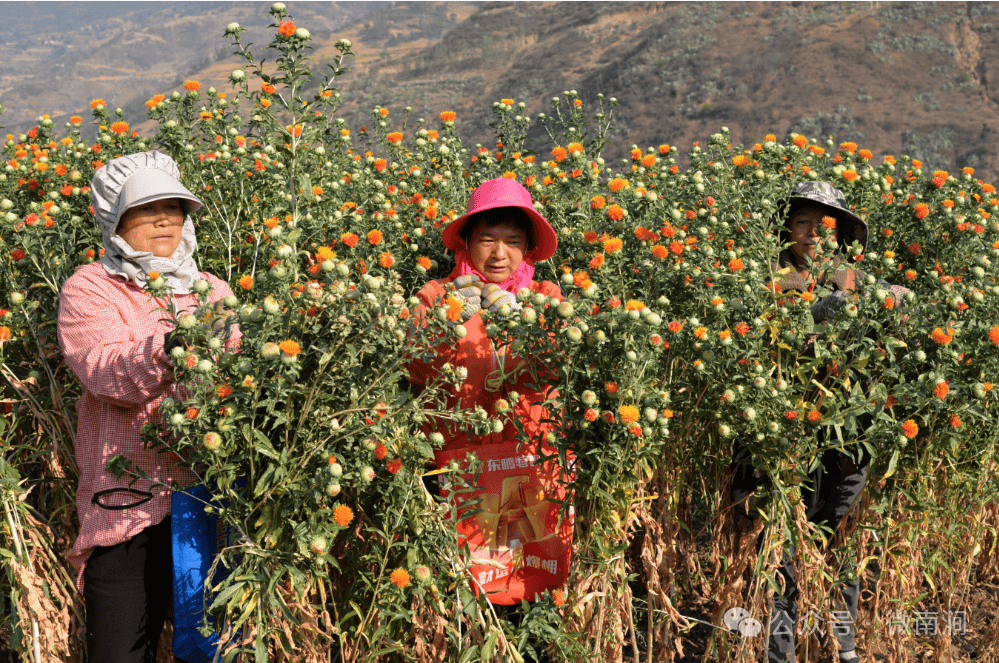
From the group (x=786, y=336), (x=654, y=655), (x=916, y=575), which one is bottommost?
(x=654, y=655)

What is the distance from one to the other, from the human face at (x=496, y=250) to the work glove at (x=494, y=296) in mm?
78

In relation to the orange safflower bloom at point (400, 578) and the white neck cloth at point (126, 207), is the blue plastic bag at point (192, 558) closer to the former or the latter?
the orange safflower bloom at point (400, 578)

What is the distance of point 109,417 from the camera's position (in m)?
2.14

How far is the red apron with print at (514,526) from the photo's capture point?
2.43 meters

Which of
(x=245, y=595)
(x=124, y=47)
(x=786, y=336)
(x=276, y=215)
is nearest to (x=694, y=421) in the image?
(x=786, y=336)

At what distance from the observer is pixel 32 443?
2.81 meters

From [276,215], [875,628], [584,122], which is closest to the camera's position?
[875,628]

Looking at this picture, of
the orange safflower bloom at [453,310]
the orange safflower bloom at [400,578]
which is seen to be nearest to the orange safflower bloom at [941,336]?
the orange safflower bloom at [453,310]

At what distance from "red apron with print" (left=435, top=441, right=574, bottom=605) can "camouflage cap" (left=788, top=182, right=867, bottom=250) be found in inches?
65.1

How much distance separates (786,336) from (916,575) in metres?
1.27

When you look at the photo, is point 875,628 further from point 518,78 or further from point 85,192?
point 518,78

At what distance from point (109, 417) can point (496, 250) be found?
1380 millimetres

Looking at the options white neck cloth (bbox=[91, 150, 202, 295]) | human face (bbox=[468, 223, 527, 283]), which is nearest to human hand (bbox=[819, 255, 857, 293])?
human face (bbox=[468, 223, 527, 283])

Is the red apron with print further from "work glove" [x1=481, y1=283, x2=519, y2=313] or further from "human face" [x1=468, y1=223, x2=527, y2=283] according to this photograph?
"human face" [x1=468, y1=223, x2=527, y2=283]
